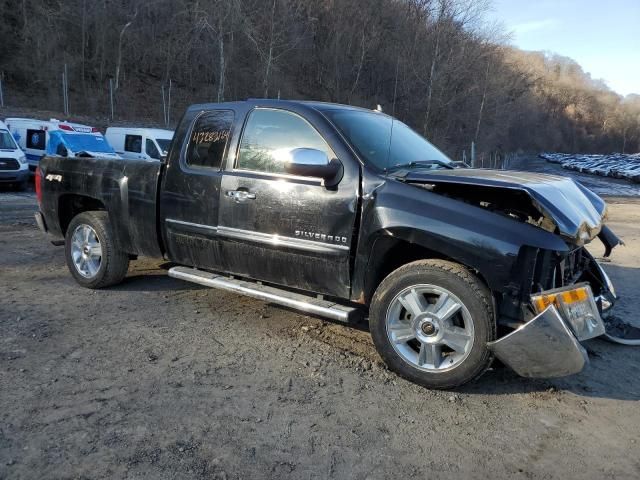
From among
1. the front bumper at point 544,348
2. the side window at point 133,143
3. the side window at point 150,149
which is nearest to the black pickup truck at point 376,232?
the front bumper at point 544,348

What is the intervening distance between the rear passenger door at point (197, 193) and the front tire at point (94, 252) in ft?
2.49

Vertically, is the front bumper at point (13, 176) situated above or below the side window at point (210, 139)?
below

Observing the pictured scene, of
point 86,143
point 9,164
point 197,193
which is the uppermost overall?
point 86,143

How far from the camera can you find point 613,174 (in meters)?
47.7

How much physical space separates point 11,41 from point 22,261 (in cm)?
3338

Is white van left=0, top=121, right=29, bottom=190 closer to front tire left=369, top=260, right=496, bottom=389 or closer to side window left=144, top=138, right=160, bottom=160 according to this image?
side window left=144, top=138, right=160, bottom=160

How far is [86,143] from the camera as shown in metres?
16.2

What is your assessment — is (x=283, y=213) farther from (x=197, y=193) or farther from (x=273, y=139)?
(x=197, y=193)

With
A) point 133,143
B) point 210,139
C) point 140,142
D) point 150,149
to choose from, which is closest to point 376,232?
point 210,139

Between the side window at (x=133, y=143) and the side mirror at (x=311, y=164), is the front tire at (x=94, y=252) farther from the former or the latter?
the side window at (x=133, y=143)

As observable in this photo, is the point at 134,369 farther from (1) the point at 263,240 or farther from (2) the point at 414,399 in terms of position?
(2) the point at 414,399

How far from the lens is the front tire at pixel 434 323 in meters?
3.33

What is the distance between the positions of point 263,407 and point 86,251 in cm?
319

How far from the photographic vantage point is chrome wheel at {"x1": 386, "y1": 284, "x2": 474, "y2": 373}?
11.2 ft
